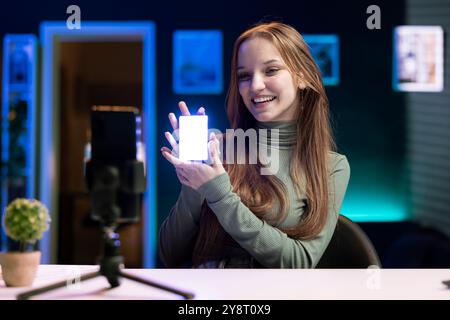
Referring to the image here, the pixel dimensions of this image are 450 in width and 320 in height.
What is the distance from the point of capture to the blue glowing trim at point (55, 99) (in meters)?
3.60

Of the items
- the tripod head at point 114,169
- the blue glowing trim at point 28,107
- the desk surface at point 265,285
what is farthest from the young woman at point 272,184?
the blue glowing trim at point 28,107

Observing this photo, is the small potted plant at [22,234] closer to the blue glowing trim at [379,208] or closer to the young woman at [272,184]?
the young woman at [272,184]

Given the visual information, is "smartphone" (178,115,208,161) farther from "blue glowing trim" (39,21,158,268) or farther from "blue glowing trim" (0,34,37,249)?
"blue glowing trim" (0,34,37,249)

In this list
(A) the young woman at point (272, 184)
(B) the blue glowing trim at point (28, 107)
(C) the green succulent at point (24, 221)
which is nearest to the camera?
(C) the green succulent at point (24, 221)

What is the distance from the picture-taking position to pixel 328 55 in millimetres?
3502

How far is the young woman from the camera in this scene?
6.15ft

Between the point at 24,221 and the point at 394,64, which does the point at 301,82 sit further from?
the point at 394,64

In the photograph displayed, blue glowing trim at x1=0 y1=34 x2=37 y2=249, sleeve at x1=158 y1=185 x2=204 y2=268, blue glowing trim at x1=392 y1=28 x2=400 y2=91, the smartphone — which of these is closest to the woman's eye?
the smartphone

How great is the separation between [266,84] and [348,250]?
702mm

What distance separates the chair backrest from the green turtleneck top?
0.09ft

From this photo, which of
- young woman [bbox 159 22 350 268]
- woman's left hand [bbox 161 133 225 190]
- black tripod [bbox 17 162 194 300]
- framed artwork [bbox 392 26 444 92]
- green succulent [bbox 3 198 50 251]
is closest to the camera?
black tripod [bbox 17 162 194 300]

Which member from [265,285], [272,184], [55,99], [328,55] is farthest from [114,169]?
[55,99]

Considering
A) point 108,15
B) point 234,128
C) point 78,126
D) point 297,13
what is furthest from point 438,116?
point 78,126
